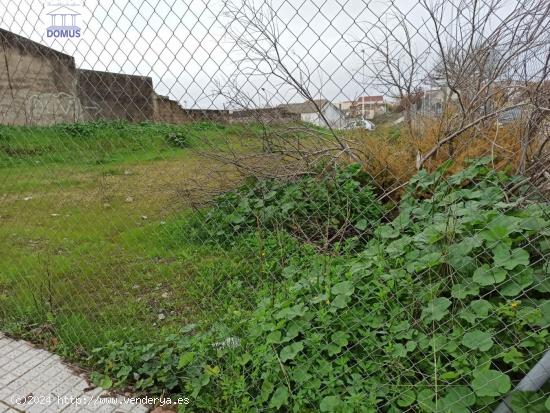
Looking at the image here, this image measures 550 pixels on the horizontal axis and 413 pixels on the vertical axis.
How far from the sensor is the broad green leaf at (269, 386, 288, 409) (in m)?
1.58

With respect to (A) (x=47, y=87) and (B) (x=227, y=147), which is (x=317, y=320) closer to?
(B) (x=227, y=147)

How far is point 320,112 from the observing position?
6.74ft

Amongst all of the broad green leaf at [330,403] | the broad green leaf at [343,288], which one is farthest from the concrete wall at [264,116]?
the broad green leaf at [330,403]

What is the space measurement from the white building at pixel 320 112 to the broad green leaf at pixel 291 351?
1190 millimetres

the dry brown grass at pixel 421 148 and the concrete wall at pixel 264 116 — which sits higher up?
the concrete wall at pixel 264 116

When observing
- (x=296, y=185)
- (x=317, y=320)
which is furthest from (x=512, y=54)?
(x=317, y=320)

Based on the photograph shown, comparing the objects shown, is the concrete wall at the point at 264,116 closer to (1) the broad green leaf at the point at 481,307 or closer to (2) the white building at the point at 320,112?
(2) the white building at the point at 320,112

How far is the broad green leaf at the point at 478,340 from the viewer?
1375 mm

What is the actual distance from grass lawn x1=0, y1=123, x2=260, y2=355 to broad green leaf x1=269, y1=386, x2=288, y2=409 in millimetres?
871

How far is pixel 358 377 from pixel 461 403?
0.39 m

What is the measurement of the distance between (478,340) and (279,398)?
85cm

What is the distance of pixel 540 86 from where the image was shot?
181cm

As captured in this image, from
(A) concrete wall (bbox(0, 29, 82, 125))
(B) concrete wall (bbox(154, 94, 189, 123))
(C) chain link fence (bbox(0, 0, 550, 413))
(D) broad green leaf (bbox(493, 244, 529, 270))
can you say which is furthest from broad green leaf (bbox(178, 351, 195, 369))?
(A) concrete wall (bbox(0, 29, 82, 125))

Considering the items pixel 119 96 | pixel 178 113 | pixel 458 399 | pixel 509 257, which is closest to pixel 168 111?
pixel 178 113
